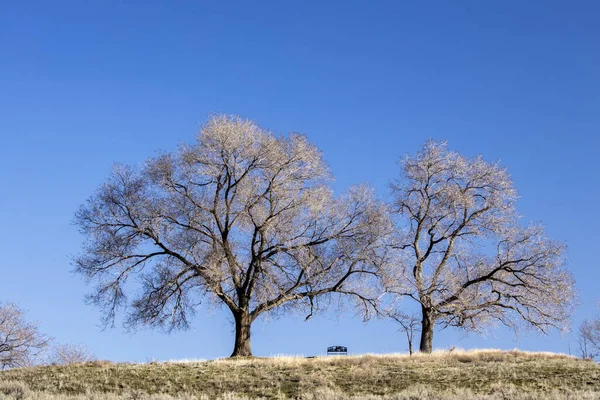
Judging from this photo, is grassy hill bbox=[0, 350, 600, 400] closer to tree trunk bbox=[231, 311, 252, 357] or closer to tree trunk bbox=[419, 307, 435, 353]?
tree trunk bbox=[231, 311, 252, 357]

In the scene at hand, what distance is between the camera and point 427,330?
3738 cm

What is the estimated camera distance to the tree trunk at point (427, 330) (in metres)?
37.1

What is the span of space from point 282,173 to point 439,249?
9275 millimetres

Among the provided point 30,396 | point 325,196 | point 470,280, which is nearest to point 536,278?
point 470,280

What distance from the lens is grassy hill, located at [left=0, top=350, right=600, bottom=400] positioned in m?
24.0

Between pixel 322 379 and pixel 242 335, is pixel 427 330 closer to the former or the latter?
pixel 242 335

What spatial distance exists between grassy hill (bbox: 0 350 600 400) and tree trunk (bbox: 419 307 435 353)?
4.76 m

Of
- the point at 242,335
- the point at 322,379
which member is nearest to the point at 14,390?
the point at 322,379

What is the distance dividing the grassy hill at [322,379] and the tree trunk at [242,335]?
2640mm

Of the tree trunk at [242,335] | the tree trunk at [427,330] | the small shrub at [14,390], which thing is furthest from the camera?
the tree trunk at [427,330]

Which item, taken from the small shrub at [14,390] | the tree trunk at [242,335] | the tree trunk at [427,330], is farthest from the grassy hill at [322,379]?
the tree trunk at [427,330]

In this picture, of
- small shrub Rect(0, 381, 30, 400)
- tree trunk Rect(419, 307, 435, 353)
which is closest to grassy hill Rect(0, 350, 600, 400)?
small shrub Rect(0, 381, 30, 400)

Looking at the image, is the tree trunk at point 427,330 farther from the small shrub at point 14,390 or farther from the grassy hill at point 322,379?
the small shrub at point 14,390

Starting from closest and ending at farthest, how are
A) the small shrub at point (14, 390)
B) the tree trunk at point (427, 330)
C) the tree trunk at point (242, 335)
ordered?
the small shrub at point (14, 390), the tree trunk at point (242, 335), the tree trunk at point (427, 330)
